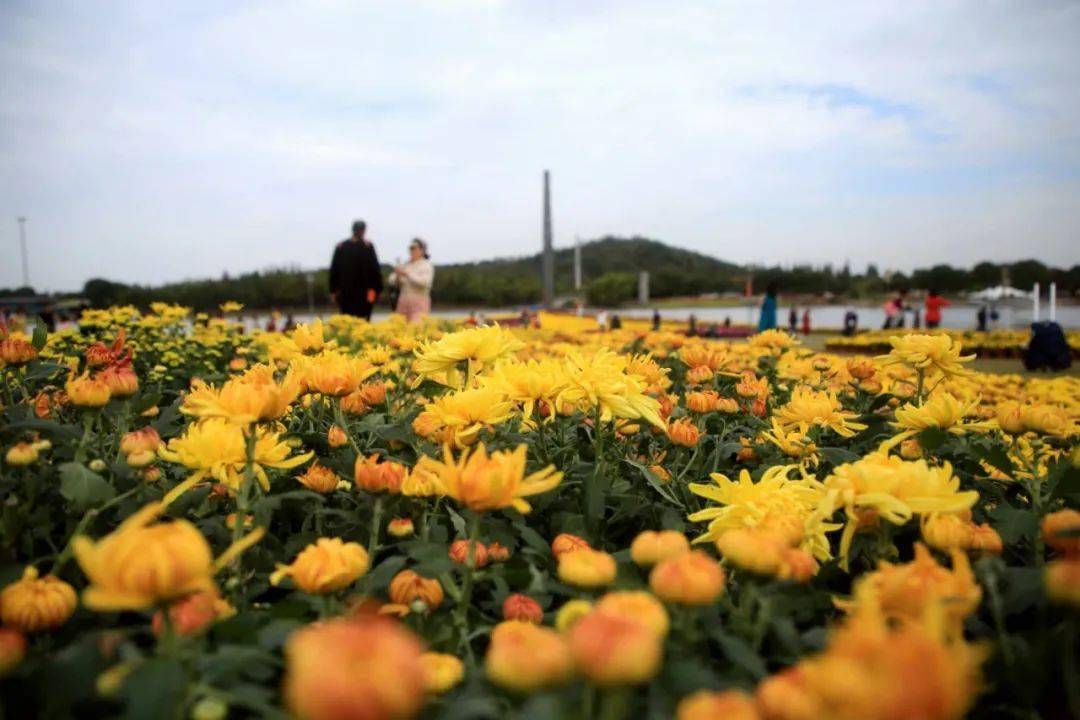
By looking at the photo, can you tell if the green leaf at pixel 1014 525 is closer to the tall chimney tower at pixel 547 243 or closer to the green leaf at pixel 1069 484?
the green leaf at pixel 1069 484

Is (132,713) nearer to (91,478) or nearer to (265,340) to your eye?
(91,478)

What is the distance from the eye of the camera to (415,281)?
757 centimetres

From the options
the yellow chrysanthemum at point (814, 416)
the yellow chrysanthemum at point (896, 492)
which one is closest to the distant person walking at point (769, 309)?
the yellow chrysanthemum at point (814, 416)

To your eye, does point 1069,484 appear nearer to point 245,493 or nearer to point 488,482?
point 488,482

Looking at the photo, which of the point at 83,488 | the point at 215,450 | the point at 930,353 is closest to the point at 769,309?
the point at 930,353

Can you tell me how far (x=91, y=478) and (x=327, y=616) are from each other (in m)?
0.43

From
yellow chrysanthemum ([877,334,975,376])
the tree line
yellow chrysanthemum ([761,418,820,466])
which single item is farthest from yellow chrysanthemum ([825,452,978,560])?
the tree line

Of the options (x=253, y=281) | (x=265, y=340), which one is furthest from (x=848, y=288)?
(x=265, y=340)

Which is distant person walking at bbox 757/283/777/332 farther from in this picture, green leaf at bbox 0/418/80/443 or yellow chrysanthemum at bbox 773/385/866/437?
green leaf at bbox 0/418/80/443

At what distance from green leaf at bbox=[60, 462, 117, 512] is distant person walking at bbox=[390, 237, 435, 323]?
21.3 feet

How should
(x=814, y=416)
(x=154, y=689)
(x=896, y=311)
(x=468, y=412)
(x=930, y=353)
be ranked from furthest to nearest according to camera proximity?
(x=896, y=311) → (x=930, y=353) → (x=814, y=416) → (x=468, y=412) → (x=154, y=689)

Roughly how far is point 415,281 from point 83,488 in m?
6.75

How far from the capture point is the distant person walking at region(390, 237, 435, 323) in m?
7.52

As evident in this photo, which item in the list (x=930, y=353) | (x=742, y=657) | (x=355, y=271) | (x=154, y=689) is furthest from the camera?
(x=355, y=271)
